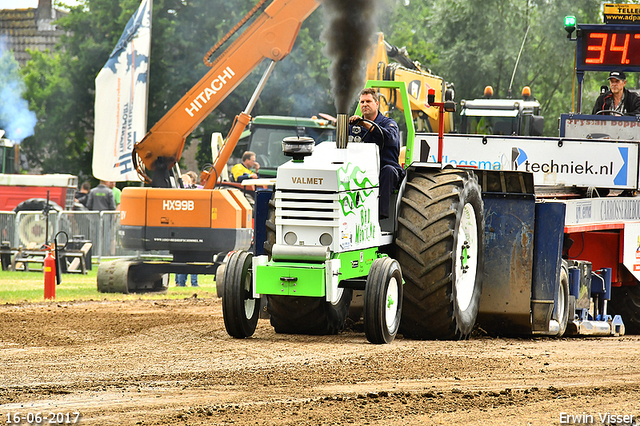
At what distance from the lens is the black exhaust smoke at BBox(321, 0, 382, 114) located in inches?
352

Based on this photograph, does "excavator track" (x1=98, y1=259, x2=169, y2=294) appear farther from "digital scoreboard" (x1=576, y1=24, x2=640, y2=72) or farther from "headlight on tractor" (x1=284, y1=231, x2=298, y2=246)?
"headlight on tractor" (x1=284, y1=231, x2=298, y2=246)

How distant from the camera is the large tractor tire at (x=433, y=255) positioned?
29.1 feet

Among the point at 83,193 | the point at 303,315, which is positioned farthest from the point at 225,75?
the point at 83,193

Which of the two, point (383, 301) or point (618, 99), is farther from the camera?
point (618, 99)

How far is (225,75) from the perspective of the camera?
16.3 metres

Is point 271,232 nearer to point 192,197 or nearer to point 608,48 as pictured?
point 192,197

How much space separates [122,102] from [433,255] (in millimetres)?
→ 15558

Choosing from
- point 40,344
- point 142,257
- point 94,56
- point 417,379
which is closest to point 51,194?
point 142,257

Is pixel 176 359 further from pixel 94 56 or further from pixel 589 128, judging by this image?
pixel 94 56

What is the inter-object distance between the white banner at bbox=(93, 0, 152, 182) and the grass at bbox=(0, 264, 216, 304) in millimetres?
3683

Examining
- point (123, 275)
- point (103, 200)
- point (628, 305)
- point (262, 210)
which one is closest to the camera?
point (262, 210)

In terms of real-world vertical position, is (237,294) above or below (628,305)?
above

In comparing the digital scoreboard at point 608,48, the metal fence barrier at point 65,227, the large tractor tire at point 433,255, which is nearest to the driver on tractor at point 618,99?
the digital scoreboard at point 608,48

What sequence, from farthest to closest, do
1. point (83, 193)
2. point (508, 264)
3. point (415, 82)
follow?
point (83, 193) < point (415, 82) < point (508, 264)
